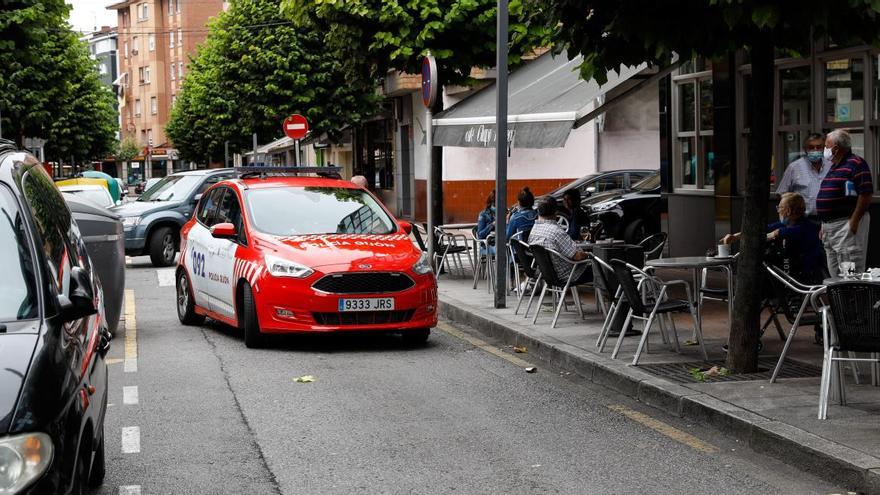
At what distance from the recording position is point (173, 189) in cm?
2422

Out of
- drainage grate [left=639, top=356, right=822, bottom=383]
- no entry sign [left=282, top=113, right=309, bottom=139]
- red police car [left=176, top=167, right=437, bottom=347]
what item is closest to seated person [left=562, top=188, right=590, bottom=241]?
red police car [left=176, top=167, right=437, bottom=347]

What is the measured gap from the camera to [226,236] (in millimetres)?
12055

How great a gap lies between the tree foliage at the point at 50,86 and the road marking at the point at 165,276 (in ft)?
13.9

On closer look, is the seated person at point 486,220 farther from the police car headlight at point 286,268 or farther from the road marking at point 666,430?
the road marking at point 666,430

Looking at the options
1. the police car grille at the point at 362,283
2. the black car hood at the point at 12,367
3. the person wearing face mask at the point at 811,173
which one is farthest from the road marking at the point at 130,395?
the person wearing face mask at the point at 811,173

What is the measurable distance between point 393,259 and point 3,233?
21.2ft

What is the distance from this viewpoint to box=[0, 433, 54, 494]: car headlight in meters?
3.93

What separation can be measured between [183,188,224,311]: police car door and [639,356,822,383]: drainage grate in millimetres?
5247

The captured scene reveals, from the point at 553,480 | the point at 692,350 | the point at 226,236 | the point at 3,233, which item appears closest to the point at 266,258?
the point at 226,236

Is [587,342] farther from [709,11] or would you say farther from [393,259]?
[709,11]

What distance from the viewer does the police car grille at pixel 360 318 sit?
11.2 meters

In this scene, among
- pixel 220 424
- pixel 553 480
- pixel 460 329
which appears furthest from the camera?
pixel 460 329

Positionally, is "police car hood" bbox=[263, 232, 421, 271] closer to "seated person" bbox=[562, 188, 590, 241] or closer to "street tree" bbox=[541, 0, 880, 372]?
"street tree" bbox=[541, 0, 880, 372]

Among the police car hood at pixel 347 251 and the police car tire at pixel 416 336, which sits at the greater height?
the police car hood at pixel 347 251
